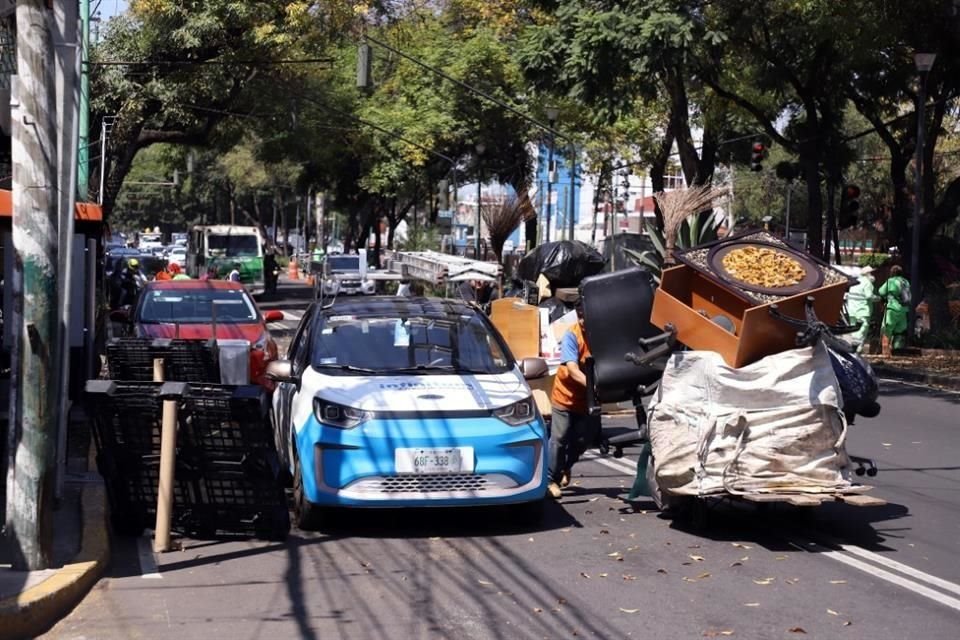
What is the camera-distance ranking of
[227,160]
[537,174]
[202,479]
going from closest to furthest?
1. [202,479]
2. [537,174]
3. [227,160]

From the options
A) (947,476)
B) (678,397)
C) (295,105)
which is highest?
(295,105)

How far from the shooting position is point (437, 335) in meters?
10.1

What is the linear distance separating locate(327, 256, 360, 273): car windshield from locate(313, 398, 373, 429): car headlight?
32726mm

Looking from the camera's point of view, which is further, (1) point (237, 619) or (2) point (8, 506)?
(2) point (8, 506)

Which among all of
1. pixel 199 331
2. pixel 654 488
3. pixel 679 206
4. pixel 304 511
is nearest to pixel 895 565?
pixel 654 488

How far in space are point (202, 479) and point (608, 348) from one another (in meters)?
3.35

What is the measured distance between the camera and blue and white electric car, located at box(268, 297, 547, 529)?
28.6 feet

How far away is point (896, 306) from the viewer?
76.8 ft

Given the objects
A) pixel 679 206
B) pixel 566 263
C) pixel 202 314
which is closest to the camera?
pixel 679 206

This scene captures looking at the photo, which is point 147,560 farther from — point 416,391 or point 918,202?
point 918,202

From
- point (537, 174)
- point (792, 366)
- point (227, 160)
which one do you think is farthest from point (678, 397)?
point (227, 160)

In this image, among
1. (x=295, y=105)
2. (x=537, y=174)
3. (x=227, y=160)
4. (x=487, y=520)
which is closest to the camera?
(x=487, y=520)

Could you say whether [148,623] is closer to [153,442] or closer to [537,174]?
[153,442]

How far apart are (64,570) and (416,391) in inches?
107
